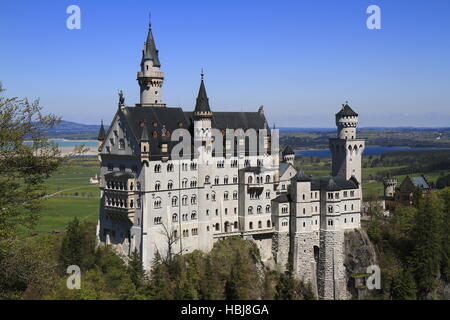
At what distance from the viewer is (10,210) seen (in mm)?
36500

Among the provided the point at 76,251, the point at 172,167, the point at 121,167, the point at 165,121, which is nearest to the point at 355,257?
the point at 172,167

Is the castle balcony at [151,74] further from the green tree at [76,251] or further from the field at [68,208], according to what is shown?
the field at [68,208]

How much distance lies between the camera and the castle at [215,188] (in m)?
73.1

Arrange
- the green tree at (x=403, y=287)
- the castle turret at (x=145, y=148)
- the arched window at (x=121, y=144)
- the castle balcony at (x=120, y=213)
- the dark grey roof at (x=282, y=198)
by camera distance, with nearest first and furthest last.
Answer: the castle turret at (x=145, y=148), the castle balcony at (x=120, y=213), the arched window at (x=121, y=144), the green tree at (x=403, y=287), the dark grey roof at (x=282, y=198)

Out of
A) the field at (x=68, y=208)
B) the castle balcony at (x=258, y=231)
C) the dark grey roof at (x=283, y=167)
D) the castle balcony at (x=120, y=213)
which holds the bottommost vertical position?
the field at (x=68, y=208)

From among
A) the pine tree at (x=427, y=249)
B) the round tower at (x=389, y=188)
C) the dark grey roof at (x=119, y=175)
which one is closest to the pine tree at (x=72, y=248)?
the dark grey roof at (x=119, y=175)

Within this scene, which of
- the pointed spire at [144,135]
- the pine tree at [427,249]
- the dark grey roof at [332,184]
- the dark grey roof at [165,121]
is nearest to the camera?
the pointed spire at [144,135]

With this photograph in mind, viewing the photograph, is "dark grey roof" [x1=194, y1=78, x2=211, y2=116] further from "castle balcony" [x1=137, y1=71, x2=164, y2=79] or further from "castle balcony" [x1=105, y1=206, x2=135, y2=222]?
"castle balcony" [x1=105, y1=206, x2=135, y2=222]

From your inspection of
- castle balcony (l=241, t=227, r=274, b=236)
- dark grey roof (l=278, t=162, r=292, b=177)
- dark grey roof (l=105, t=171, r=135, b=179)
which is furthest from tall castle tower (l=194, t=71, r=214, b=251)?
dark grey roof (l=278, t=162, r=292, b=177)

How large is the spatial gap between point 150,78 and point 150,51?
3.77 meters

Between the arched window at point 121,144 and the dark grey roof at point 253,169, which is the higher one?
the arched window at point 121,144
